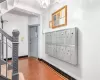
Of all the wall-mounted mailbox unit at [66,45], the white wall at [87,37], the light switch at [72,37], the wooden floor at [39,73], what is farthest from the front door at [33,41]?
the light switch at [72,37]

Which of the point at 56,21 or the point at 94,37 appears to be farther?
the point at 56,21

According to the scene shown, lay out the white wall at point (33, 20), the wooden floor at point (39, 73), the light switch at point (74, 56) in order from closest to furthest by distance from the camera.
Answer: the light switch at point (74, 56) → the wooden floor at point (39, 73) → the white wall at point (33, 20)

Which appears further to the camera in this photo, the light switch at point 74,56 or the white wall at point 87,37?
the light switch at point 74,56

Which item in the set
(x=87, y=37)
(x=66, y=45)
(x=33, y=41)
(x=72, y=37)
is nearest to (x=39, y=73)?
(x=66, y=45)

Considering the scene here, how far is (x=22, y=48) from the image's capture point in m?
6.26

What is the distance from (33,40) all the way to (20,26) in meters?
1.27

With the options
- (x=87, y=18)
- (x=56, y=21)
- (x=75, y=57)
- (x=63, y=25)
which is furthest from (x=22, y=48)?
(x=87, y=18)

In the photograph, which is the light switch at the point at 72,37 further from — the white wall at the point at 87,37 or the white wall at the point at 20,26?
the white wall at the point at 20,26

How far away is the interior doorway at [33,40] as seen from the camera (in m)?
6.30

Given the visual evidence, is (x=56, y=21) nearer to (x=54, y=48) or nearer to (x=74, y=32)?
(x=54, y=48)

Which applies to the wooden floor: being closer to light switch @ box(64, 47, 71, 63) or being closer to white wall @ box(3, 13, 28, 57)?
light switch @ box(64, 47, 71, 63)

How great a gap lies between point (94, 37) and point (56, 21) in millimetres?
2012

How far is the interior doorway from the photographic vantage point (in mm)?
6296

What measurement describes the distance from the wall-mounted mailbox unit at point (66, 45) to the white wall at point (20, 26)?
296cm
